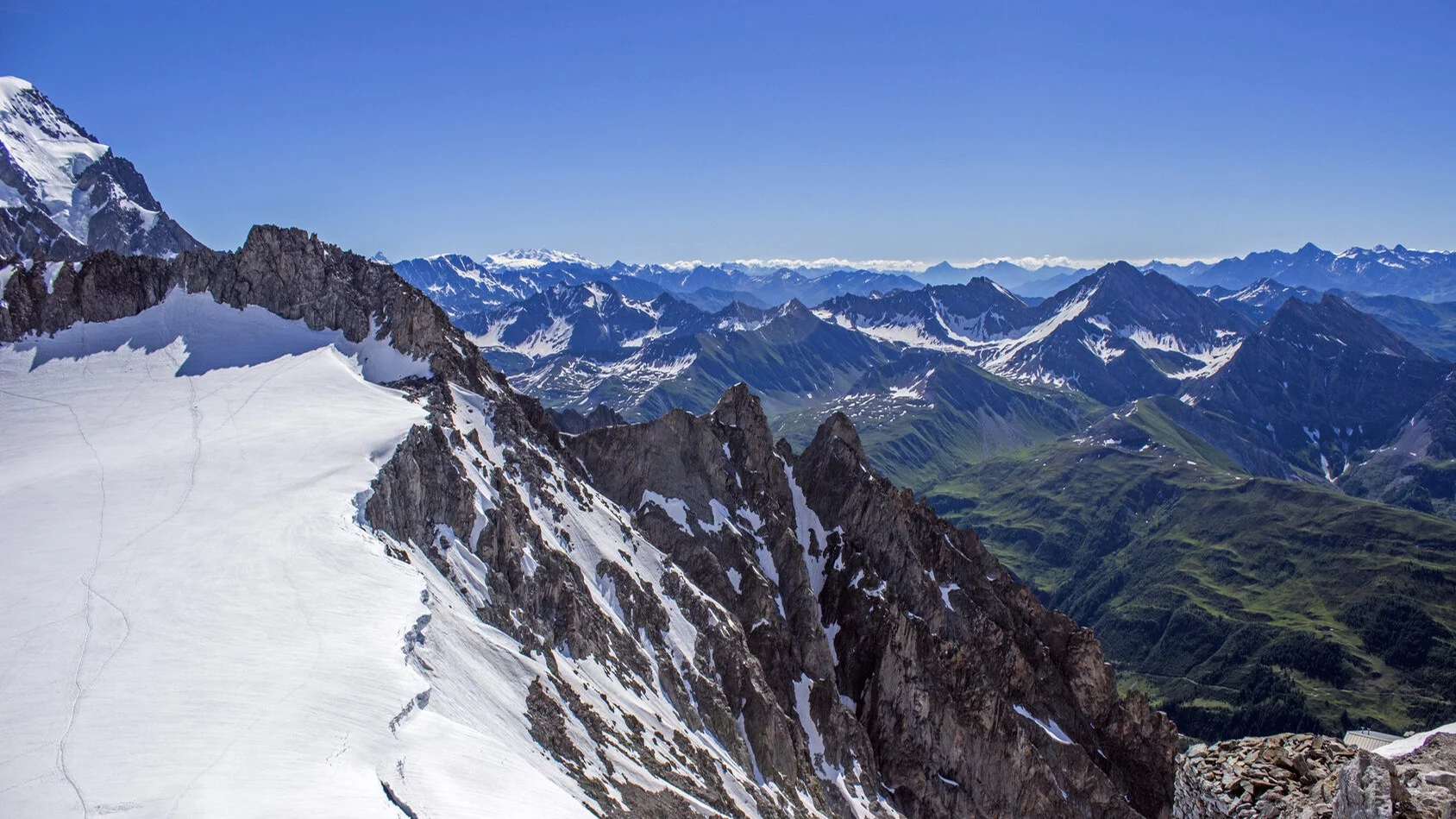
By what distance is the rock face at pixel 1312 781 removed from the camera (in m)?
21.5

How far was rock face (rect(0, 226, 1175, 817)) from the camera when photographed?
83.2 meters

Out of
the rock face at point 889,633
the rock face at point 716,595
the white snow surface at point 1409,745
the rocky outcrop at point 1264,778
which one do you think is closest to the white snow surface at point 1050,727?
the rock face at point 889,633

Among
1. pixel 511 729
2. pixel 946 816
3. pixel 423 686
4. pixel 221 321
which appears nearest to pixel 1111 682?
pixel 946 816

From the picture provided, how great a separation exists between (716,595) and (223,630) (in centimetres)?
7730

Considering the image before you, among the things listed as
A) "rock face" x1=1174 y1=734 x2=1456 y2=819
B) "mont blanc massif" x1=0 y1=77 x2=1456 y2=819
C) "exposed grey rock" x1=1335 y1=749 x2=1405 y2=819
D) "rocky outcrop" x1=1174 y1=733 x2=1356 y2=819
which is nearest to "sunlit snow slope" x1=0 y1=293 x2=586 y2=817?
"mont blanc massif" x1=0 y1=77 x2=1456 y2=819

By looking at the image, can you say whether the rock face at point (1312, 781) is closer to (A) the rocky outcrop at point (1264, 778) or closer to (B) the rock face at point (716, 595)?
(A) the rocky outcrop at point (1264, 778)

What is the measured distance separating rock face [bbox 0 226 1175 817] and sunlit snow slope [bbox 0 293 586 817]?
711cm

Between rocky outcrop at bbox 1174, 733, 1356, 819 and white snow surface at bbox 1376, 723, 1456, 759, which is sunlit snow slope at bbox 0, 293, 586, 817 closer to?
rocky outcrop at bbox 1174, 733, 1356, 819

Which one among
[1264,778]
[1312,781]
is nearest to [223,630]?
[1264,778]

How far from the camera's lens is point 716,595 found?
122312 millimetres

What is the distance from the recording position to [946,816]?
113812 mm

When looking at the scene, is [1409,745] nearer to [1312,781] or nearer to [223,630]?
[1312,781]

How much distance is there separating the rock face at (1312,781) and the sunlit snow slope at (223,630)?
30745 mm

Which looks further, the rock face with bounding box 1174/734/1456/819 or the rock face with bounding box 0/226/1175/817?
the rock face with bounding box 0/226/1175/817
